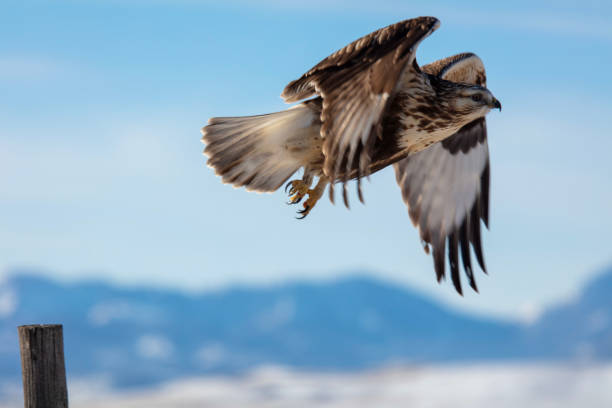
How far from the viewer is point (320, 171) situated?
6.73 m

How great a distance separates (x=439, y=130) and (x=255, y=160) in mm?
1458

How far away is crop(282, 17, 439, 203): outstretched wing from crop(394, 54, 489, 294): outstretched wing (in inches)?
92.5

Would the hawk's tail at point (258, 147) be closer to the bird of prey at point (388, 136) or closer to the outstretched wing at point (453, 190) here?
the bird of prey at point (388, 136)

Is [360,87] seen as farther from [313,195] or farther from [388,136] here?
[313,195]

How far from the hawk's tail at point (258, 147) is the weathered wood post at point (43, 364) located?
193 centimetres

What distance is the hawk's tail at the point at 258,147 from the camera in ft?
21.9

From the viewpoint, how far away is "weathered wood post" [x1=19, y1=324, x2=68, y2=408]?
5590 mm

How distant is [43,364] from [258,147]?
7.64 ft

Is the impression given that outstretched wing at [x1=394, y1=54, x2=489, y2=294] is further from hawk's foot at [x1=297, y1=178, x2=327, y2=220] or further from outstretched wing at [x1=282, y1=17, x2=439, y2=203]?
outstretched wing at [x1=282, y1=17, x2=439, y2=203]

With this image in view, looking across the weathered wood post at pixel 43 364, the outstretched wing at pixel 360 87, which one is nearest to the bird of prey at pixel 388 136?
the outstretched wing at pixel 360 87

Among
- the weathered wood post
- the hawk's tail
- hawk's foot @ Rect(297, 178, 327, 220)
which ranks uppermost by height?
the hawk's tail

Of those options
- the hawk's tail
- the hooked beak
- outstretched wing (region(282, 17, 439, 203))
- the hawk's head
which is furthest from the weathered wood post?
the hooked beak

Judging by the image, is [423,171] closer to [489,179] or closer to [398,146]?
[489,179]

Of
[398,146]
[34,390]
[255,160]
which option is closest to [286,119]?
[255,160]
